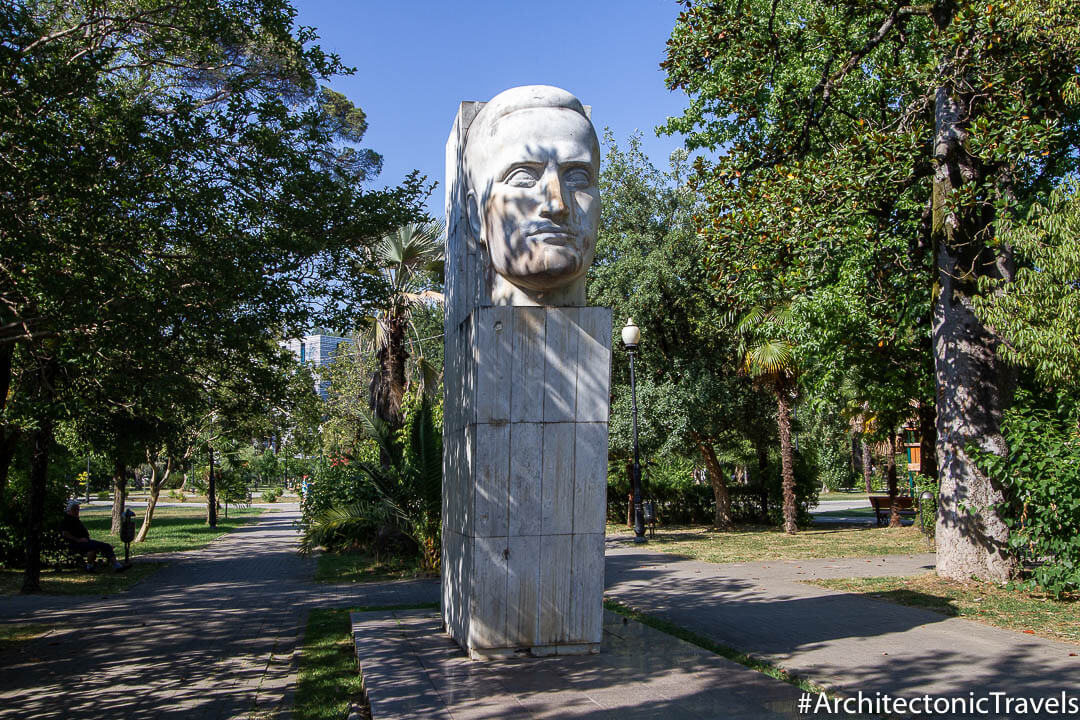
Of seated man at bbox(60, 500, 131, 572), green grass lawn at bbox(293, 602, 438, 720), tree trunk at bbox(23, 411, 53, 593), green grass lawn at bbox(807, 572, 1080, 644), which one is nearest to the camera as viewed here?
green grass lawn at bbox(293, 602, 438, 720)

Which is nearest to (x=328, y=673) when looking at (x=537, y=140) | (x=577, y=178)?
(x=577, y=178)

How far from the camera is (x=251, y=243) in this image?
31.4 feet

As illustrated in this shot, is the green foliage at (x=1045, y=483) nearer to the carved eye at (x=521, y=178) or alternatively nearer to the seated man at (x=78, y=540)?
the carved eye at (x=521, y=178)

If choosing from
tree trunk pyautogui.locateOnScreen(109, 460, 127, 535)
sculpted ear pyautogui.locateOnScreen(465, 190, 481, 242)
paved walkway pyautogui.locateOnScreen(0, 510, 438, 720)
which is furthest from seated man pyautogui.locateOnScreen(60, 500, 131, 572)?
sculpted ear pyautogui.locateOnScreen(465, 190, 481, 242)

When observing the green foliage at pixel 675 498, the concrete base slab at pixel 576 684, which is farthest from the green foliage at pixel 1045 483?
the green foliage at pixel 675 498

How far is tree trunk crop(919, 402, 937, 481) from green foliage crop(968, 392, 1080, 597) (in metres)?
8.35

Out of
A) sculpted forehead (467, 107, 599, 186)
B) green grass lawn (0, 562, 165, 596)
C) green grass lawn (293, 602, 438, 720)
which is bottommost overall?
green grass lawn (0, 562, 165, 596)

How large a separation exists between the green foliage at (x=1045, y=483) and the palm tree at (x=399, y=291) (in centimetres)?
1155

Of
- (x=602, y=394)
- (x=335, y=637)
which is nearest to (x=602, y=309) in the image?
(x=602, y=394)

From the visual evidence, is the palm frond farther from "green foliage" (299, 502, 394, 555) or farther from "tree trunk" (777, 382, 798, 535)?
"green foliage" (299, 502, 394, 555)

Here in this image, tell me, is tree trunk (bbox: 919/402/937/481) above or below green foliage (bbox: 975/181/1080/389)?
below

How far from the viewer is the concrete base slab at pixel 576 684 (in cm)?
501

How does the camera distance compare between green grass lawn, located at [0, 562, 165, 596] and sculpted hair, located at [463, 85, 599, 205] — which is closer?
sculpted hair, located at [463, 85, 599, 205]

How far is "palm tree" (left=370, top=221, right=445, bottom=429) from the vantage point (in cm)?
1730
